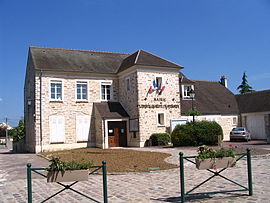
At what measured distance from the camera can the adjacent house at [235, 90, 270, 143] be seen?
26875 mm

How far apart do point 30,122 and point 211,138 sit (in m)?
14.1

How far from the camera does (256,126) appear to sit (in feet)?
91.1

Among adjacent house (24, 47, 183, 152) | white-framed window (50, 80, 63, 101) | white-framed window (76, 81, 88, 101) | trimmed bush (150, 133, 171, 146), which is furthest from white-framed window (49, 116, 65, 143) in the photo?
trimmed bush (150, 133, 171, 146)

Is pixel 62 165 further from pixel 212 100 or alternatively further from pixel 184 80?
pixel 212 100

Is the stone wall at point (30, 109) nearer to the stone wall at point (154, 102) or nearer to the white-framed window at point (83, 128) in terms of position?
the white-framed window at point (83, 128)

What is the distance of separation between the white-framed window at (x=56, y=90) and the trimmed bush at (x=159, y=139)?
756 centimetres

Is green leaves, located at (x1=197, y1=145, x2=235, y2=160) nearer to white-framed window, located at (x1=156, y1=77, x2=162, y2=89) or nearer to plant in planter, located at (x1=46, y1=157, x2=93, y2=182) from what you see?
plant in planter, located at (x1=46, y1=157, x2=93, y2=182)

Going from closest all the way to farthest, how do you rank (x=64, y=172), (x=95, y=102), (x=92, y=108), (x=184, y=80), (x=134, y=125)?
(x=64, y=172), (x=134, y=125), (x=92, y=108), (x=95, y=102), (x=184, y=80)

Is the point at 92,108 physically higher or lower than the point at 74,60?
lower

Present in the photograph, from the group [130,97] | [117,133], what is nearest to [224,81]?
[130,97]

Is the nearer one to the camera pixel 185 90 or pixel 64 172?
pixel 64 172

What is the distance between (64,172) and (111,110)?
18.3 meters

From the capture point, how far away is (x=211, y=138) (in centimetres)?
2038

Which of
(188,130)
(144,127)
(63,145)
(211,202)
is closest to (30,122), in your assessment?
(63,145)
